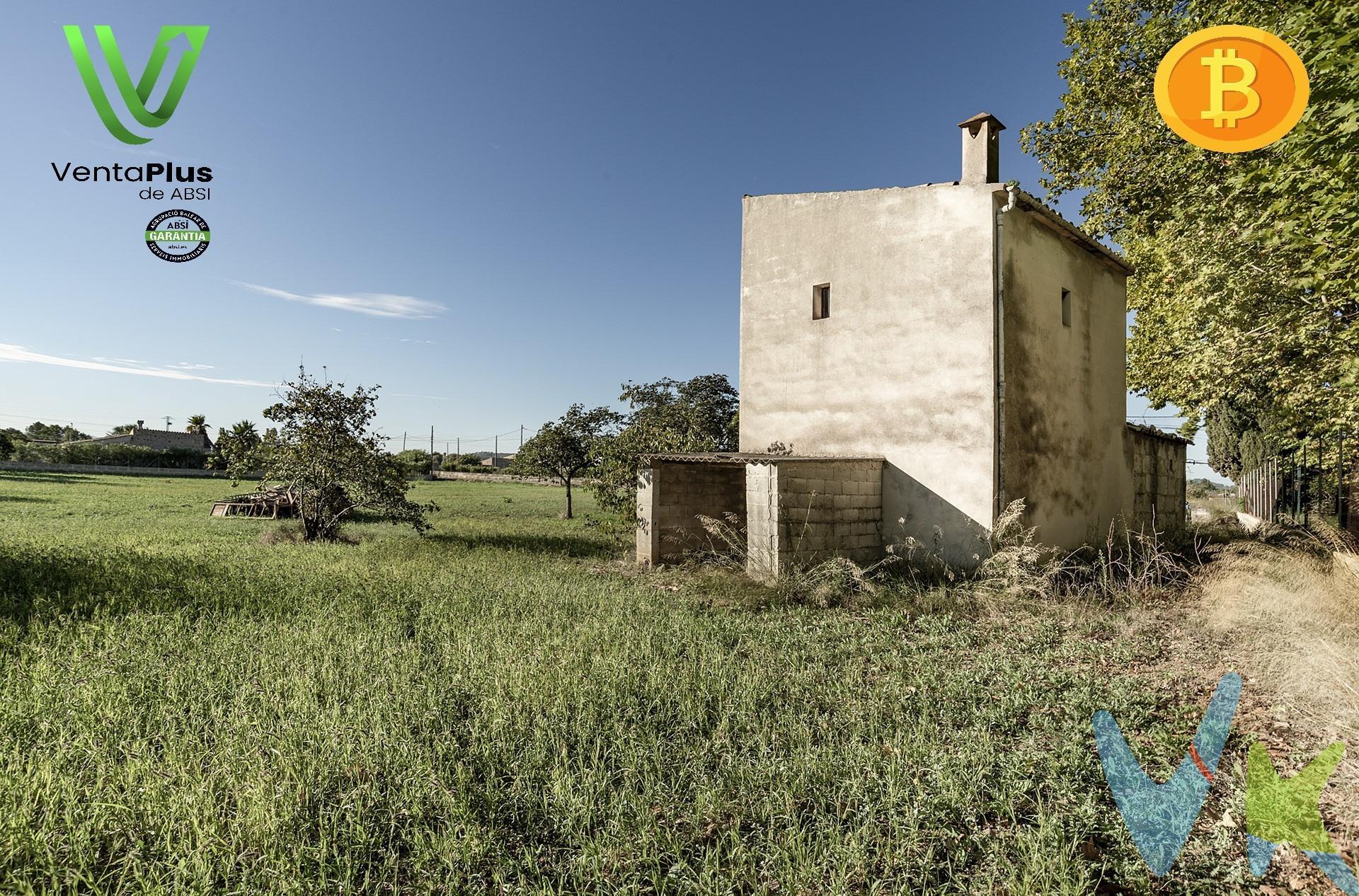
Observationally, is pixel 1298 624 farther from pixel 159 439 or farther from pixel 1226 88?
pixel 159 439

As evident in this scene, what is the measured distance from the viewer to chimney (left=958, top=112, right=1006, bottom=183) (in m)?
9.63

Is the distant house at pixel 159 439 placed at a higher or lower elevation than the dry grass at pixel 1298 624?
higher

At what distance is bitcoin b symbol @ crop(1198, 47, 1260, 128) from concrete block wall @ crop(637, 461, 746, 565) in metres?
7.47

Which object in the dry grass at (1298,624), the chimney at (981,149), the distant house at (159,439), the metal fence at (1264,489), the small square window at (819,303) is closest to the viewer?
the dry grass at (1298,624)

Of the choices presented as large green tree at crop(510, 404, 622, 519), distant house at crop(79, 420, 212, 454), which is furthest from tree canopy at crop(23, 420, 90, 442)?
large green tree at crop(510, 404, 622, 519)

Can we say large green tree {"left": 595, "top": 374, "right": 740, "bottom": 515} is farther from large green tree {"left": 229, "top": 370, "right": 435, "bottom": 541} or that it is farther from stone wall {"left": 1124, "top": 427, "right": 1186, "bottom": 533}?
stone wall {"left": 1124, "top": 427, "right": 1186, "bottom": 533}

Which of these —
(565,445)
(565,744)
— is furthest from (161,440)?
(565,744)

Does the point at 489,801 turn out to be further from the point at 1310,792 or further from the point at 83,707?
the point at 1310,792

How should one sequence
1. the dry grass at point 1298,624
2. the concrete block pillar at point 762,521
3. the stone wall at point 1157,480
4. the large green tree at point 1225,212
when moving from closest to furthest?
the dry grass at point 1298,624, the large green tree at point 1225,212, the concrete block pillar at point 762,521, the stone wall at point 1157,480

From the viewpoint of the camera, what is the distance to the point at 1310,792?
337 cm

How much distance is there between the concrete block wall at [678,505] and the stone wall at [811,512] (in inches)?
59.0

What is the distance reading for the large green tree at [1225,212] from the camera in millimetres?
6582

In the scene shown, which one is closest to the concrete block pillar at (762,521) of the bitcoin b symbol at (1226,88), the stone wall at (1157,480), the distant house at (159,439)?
the bitcoin b symbol at (1226,88)

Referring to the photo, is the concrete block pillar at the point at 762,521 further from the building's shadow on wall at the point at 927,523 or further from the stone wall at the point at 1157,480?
the stone wall at the point at 1157,480
